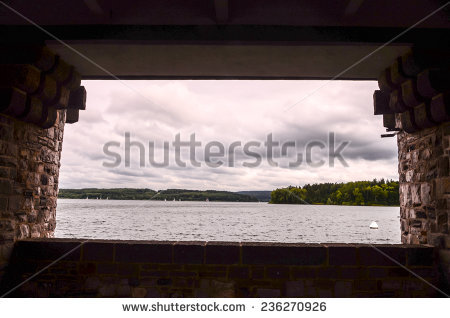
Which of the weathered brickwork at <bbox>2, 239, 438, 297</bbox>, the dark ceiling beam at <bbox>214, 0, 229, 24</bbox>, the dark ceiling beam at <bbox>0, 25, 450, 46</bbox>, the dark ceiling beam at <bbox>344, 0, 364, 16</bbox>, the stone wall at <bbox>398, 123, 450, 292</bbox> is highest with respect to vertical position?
the dark ceiling beam at <bbox>344, 0, 364, 16</bbox>

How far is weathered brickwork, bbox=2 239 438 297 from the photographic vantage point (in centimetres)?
368

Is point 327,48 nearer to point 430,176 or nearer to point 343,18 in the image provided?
point 343,18

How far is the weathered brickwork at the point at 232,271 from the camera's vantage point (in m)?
3.68

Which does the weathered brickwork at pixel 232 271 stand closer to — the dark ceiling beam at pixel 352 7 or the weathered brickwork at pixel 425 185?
the weathered brickwork at pixel 425 185

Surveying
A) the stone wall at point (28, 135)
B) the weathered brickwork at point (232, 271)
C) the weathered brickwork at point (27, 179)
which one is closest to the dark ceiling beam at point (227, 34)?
the stone wall at point (28, 135)

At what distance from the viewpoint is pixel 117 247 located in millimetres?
3738

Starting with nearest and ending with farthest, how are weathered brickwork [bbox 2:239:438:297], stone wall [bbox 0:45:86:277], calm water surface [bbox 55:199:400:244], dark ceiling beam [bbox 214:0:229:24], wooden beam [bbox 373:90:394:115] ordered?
dark ceiling beam [bbox 214:0:229:24], weathered brickwork [bbox 2:239:438:297], stone wall [bbox 0:45:86:277], wooden beam [bbox 373:90:394:115], calm water surface [bbox 55:199:400:244]

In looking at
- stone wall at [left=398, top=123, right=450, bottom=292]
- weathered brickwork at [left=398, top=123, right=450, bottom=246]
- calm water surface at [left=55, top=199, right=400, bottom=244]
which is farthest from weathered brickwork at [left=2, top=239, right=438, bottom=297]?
calm water surface at [left=55, top=199, right=400, bottom=244]

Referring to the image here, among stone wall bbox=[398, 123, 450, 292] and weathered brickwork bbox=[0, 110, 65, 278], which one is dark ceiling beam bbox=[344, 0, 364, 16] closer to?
stone wall bbox=[398, 123, 450, 292]

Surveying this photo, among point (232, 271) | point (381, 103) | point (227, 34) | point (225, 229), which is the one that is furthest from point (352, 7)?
point (225, 229)

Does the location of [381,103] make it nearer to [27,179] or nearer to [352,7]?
[352,7]

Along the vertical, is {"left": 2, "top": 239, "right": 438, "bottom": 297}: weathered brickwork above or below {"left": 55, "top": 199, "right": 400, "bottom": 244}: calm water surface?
above

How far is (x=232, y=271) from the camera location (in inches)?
145

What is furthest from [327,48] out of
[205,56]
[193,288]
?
[193,288]
